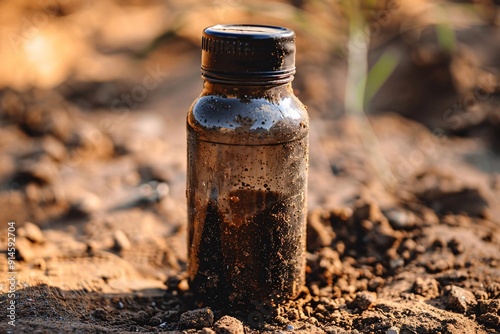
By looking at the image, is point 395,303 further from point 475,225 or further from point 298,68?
point 298,68

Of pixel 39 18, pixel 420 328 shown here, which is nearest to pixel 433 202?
pixel 420 328

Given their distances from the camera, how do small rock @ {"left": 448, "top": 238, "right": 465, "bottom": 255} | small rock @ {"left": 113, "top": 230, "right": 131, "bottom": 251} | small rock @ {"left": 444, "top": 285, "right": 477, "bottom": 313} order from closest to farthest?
1. small rock @ {"left": 444, "top": 285, "right": 477, "bottom": 313}
2. small rock @ {"left": 448, "top": 238, "right": 465, "bottom": 255}
3. small rock @ {"left": 113, "top": 230, "right": 131, "bottom": 251}

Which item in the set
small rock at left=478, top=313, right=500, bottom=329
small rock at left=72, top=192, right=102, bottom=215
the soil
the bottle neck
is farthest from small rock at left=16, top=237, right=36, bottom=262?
small rock at left=478, top=313, right=500, bottom=329

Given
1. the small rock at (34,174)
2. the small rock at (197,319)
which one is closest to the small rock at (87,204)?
the small rock at (34,174)

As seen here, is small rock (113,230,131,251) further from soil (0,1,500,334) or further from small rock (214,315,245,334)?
small rock (214,315,245,334)

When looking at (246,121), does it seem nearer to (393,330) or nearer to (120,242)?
(393,330)

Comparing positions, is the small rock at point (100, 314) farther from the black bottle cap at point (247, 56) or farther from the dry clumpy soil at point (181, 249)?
the black bottle cap at point (247, 56)

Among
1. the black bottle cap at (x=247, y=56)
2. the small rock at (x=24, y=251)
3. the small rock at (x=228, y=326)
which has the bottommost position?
the small rock at (x=24, y=251)
